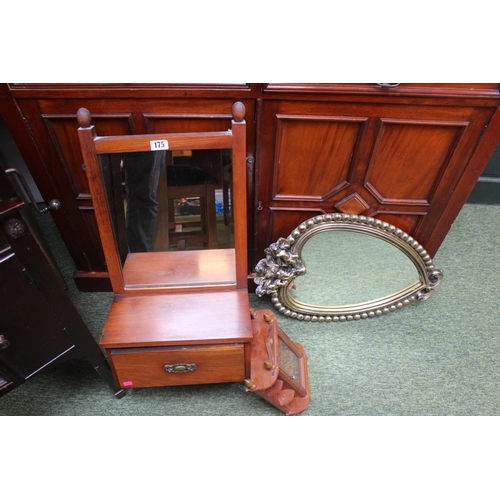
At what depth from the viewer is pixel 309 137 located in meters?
1.06

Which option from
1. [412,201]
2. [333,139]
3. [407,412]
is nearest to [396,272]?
[412,201]

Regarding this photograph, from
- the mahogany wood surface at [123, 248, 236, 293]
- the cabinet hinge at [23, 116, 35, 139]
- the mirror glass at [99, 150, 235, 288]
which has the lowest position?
the mahogany wood surface at [123, 248, 236, 293]

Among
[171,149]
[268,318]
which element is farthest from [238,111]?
[268,318]

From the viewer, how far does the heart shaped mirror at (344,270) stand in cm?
121

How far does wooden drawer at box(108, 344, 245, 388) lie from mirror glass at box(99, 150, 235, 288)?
21cm

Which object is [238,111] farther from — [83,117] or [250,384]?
[250,384]

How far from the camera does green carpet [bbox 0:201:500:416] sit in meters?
1.15

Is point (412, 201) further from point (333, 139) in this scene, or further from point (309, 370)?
point (309, 370)

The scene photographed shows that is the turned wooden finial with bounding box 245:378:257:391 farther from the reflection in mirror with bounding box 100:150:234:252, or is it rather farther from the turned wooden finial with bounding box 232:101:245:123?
the turned wooden finial with bounding box 232:101:245:123

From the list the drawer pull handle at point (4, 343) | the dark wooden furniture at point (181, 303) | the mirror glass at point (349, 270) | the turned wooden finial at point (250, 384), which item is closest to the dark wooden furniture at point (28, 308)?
the drawer pull handle at point (4, 343)

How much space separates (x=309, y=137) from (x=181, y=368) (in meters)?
0.79

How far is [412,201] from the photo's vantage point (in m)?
1.20

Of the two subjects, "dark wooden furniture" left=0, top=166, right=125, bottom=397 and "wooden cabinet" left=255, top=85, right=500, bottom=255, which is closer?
"dark wooden furniture" left=0, top=166, right=125, bottom=397

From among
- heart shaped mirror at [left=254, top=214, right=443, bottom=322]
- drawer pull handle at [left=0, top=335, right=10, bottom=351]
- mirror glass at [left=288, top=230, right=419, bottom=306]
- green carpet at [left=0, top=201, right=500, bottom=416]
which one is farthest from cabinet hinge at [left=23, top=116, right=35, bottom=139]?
mirror glass at [left=288, top=230, right=419, bottom=306]
